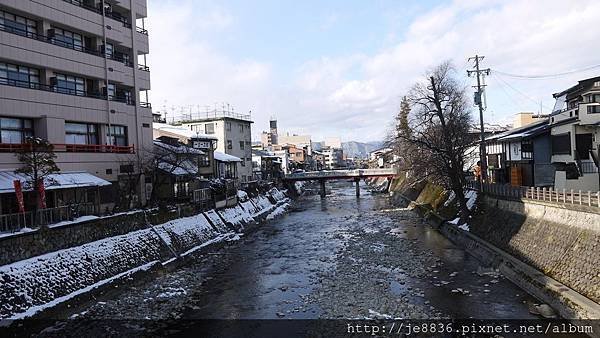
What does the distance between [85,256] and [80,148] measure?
10.4 metres

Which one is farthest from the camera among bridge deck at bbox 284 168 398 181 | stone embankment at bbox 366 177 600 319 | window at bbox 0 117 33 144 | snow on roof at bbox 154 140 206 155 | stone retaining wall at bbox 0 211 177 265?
bridge deck at bbox 284 168 398 181

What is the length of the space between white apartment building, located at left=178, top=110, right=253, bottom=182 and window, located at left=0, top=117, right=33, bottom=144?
3590 cm

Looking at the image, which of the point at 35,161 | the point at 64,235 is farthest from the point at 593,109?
the point at 35,161

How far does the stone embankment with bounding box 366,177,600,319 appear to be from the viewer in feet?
51.5

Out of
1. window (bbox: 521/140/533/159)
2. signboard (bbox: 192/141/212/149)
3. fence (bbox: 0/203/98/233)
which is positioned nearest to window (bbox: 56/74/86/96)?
fence (bbox: 0/203/98/233)

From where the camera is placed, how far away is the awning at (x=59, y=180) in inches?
872

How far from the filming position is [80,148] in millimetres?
28953

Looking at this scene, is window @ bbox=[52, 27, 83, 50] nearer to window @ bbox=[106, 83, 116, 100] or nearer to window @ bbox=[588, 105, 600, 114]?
window @ bbox=[106, 83, 116, 100]

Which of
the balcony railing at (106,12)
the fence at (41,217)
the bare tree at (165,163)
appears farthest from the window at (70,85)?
the fence at (41,217)

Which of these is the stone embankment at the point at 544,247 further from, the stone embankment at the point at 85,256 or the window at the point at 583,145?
the stone embankment at the point at 85,256

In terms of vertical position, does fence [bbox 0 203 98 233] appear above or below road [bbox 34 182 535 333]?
above

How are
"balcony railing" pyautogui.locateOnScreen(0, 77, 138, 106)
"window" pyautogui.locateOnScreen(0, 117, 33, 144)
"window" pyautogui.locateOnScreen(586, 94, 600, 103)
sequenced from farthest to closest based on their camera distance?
"window" pyautogui.locateOnScreen(586, 94, 600, 103)
"balcony railing" pyautogui.locateOnScreen(0, 77, 138, 106)
"window" pyautogui.locateOnScreen(0, 117, 33, 144)

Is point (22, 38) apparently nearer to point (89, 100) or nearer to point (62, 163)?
point (89, 100)

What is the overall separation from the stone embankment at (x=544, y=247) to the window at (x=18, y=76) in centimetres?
2848
